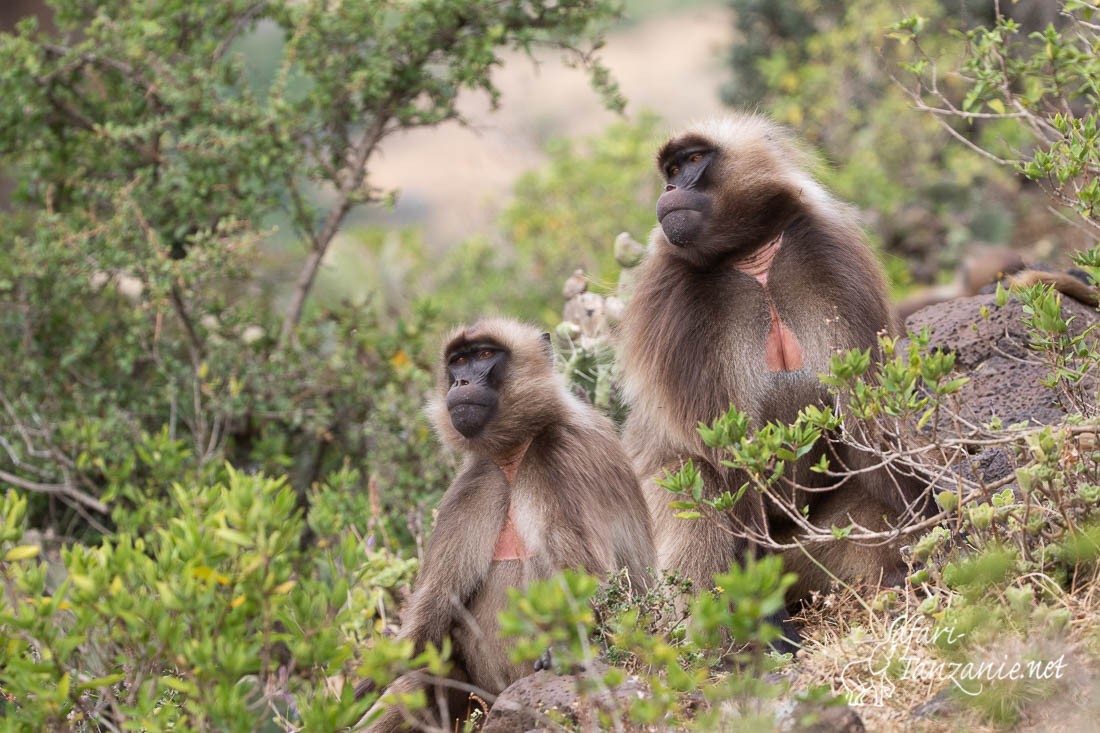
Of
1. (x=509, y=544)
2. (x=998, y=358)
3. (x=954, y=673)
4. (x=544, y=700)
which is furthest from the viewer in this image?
(x=998, y=358)

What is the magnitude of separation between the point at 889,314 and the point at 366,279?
7129 millimetres

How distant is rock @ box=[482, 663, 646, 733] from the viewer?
3.32m

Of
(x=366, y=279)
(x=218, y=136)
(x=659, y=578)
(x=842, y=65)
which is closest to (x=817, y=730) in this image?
(x=659, y=578)

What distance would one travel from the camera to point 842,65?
478 inches

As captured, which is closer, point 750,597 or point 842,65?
point 750,597

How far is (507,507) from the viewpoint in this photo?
4.39 metres

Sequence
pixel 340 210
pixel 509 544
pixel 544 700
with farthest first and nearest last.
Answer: pixel 340 210, pixel 509 544, pixel 544 700

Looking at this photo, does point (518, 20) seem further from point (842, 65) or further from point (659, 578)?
point (842, 65)

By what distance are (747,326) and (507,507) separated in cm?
113

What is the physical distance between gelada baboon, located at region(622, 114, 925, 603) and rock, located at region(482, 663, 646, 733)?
1084mm

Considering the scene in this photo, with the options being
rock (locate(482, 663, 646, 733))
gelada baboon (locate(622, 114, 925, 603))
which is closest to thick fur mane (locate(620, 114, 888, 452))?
gelada baboon (locate(622, 114, 925, 603))

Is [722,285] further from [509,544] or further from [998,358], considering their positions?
[998,358]

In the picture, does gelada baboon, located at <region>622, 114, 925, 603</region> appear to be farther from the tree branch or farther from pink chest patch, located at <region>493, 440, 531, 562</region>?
the tree branch

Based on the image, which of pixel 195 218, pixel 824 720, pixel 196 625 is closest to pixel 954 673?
pixel 824 720
